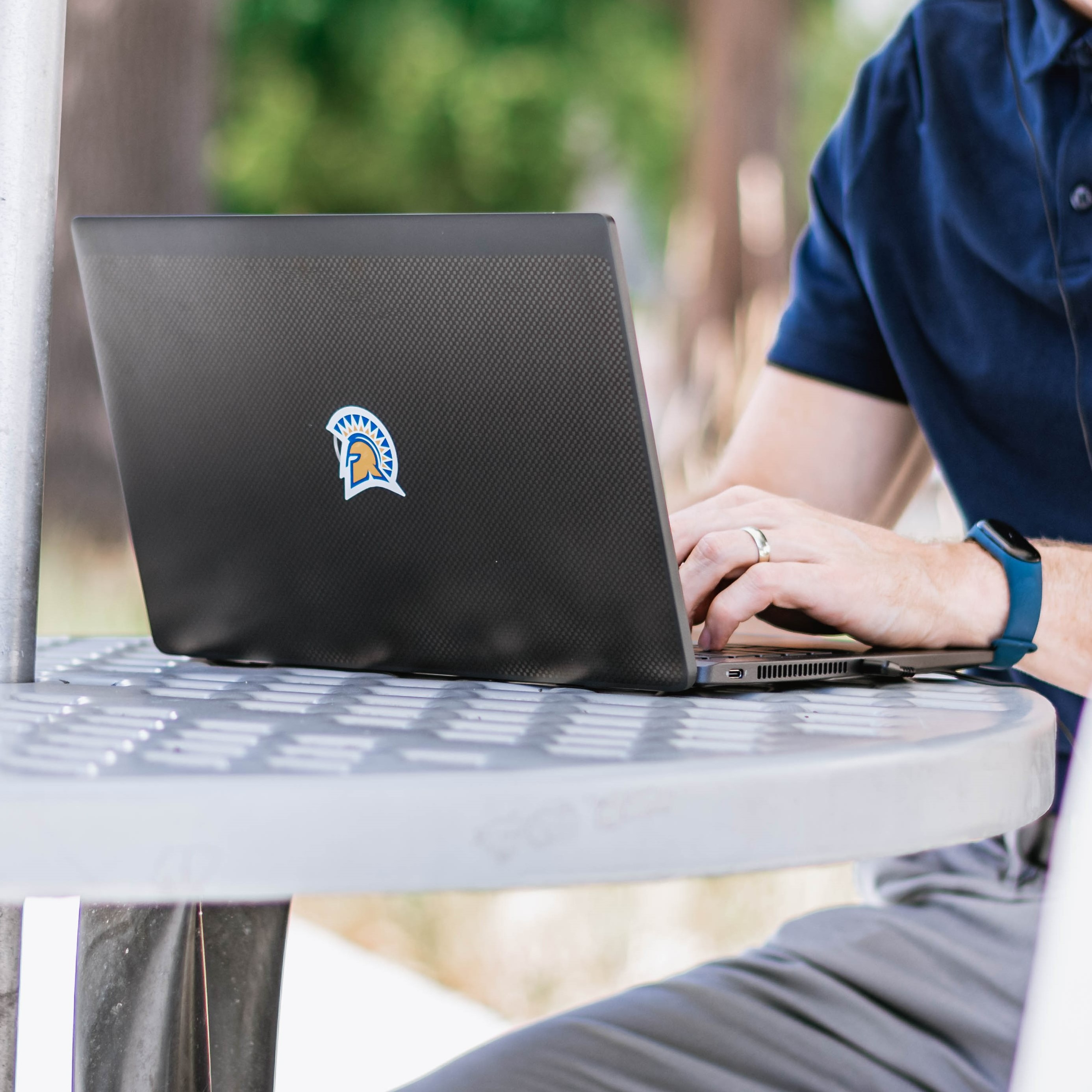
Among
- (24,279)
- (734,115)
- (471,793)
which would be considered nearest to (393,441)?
(24,279)

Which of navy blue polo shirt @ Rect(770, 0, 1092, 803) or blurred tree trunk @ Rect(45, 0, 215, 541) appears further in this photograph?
blurred tree trunk @ Rect(45, 0, 215, 541)

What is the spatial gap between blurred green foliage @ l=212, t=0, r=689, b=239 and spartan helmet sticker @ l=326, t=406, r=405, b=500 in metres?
11.8

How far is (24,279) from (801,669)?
0.55 meters

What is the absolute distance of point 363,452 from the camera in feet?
2.90

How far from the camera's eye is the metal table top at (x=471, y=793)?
530mm

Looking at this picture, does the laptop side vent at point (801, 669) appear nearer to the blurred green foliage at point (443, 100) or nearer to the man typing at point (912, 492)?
the man typing at point (912, 492)

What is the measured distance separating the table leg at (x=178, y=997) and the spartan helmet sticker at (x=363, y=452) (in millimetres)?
282

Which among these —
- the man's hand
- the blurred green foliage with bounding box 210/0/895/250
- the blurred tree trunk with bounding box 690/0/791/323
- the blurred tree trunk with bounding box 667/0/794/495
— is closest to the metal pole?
the man's hand

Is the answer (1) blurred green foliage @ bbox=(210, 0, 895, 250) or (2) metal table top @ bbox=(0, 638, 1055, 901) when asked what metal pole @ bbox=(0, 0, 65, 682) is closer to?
(2) metal table top @ bbox=(0, 638, 1055, 901)

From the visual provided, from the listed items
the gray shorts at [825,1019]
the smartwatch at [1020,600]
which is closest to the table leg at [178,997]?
the gray shorts at [825,1019]

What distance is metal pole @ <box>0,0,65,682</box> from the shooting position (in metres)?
A: 0.84

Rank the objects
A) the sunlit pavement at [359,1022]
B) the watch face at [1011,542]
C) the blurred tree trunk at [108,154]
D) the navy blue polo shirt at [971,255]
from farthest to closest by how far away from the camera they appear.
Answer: the blurred tree trunk at [108,154] → the sunlit pavement at [359,1022] → the navy blue polo shirt at [971,255] → the watch face at [1011,542]

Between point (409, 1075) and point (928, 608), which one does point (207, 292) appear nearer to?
point (928, 608)

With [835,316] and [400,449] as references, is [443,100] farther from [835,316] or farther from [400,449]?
[400,449]
